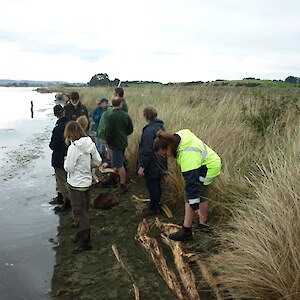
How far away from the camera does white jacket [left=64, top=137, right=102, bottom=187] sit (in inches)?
210

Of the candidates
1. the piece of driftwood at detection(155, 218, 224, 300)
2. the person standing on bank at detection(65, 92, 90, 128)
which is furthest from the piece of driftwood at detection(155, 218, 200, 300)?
the person standing on bank at detection(65, 92, 90, 128)

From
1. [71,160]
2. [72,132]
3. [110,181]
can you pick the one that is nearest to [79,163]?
[71,160]

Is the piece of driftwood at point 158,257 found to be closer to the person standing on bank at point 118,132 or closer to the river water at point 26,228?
the river water at point 26,228

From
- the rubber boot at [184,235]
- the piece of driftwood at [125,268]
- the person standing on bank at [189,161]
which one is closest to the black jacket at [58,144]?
the piece of driftwood at [125,268]

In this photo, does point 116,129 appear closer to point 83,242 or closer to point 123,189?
point 123,189

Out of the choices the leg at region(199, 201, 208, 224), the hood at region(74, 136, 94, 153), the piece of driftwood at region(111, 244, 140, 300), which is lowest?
the piece of driftwood at region(111, 244, 140, 300)

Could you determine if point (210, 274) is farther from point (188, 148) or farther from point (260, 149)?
point (260, 149)

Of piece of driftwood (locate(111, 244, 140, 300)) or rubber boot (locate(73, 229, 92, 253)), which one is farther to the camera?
rubber boot (locate(73, 229, 92, 253))

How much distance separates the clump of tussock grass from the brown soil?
16.2 inches

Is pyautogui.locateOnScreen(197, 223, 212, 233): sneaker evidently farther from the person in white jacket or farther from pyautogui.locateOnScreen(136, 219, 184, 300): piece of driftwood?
the person in white jacket

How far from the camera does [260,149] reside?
659 cm

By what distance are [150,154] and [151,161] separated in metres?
0.13

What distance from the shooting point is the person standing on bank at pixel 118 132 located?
25.5ft

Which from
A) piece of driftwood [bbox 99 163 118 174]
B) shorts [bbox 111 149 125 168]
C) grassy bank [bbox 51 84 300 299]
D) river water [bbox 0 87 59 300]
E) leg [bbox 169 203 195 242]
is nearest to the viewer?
grassy bank [bbox 51 84 300 299]
